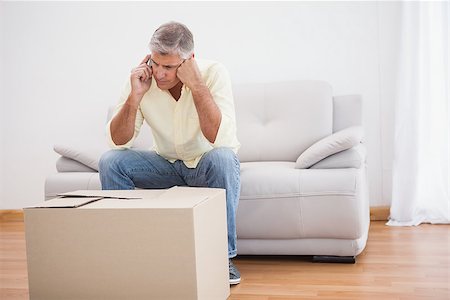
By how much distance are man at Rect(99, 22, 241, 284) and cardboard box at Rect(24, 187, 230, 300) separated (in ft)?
1.31

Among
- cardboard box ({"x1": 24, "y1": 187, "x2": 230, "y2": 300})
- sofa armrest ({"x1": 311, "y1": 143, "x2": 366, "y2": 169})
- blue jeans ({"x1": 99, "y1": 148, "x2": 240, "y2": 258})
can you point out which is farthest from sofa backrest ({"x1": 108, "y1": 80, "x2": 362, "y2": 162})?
cardboard box ({"x1": 24, "y1": 187, "x2": 230, "y2": 300})

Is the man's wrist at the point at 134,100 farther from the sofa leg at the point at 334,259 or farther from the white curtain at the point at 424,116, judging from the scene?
the white curtain at the point at 424,116

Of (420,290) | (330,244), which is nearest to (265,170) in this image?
(330,244)

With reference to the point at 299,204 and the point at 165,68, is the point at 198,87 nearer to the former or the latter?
the point at 165,68

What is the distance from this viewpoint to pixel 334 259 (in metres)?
2.37

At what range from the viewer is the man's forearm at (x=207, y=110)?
2.11 meters

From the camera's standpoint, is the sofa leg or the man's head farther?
the sofa leg

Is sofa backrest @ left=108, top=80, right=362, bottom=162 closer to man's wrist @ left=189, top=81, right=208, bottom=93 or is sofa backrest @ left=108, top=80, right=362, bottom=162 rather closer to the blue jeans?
the blue jeans

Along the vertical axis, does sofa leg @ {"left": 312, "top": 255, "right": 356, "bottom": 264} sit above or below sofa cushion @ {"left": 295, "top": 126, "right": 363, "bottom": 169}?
below

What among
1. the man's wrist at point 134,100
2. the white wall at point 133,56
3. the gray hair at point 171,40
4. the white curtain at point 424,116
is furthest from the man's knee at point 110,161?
the white curtain at point 424,116

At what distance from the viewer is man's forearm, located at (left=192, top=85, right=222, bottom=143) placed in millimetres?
2113

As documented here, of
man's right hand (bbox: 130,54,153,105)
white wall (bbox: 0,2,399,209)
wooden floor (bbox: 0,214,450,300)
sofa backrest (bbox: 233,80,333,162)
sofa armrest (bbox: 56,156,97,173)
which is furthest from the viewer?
white wall (bbox: 0,2,399,209)

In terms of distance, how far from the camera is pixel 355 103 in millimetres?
2992

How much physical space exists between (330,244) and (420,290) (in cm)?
45
